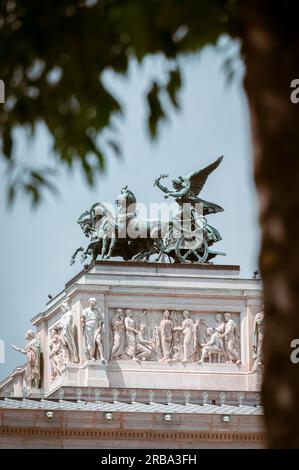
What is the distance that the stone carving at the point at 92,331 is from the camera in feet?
218

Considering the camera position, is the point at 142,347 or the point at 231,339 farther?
the point at 231,339

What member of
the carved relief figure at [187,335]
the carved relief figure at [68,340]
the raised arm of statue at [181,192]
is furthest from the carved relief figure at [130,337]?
the raised arm of statue at [181,192]

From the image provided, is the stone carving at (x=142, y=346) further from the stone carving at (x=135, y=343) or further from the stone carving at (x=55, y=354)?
the stone carving at (x=55, y=354)

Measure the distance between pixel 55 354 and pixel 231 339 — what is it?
6503mm

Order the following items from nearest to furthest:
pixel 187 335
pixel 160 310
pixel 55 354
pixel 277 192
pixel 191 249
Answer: pixel 277 192 → pixel 187 335 → pixel 160 310 → pixel 55 354 → pixel 191 249

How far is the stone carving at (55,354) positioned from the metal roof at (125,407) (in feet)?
12.1

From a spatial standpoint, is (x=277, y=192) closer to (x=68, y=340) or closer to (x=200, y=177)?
(x=68, y=340)

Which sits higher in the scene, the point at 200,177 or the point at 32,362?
the point at 200,177

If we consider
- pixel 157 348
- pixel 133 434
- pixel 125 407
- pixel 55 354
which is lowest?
pixel 133 434

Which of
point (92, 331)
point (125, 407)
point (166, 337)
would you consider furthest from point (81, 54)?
point (166, 337)

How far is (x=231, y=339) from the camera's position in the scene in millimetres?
67812

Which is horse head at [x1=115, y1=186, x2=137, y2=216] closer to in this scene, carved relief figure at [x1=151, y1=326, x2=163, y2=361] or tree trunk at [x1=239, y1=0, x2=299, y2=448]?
carved relief figure at [x1=151, y1=326, x2=163, y2=361]

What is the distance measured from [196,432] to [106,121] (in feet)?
168

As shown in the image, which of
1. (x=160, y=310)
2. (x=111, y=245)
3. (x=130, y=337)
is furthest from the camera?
(x=111, y=245)
